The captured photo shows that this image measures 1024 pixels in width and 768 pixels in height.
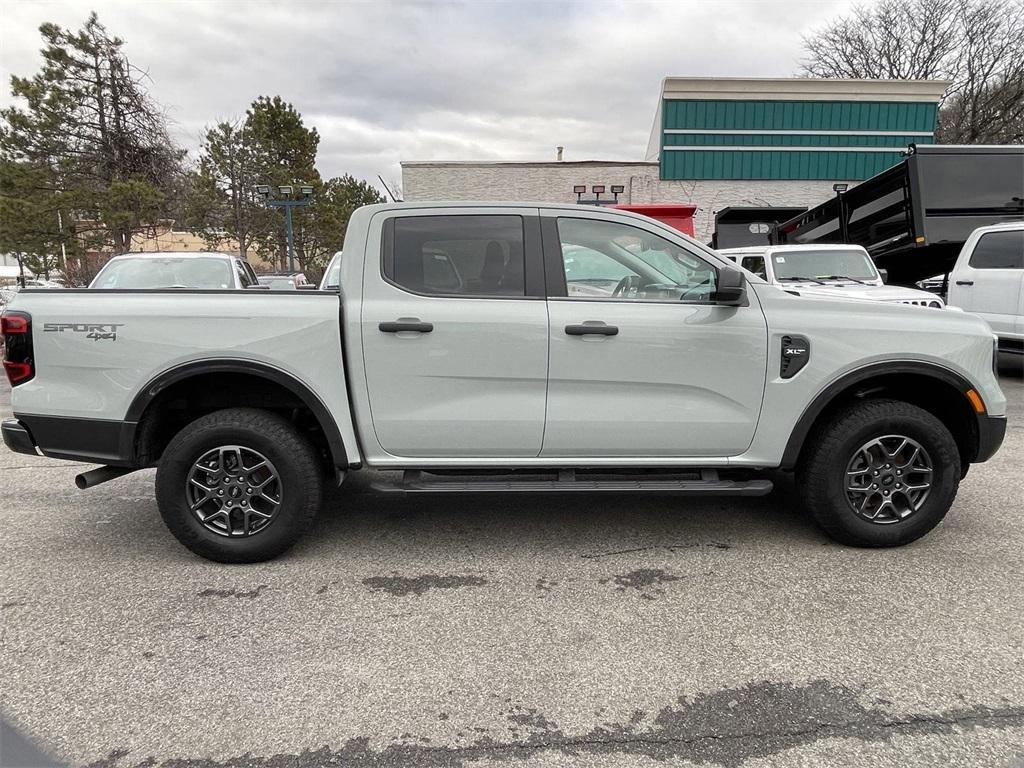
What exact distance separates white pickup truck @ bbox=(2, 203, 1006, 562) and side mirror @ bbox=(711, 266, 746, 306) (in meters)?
0.01

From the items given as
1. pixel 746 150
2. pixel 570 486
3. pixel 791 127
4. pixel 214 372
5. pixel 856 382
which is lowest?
pixel 570 486

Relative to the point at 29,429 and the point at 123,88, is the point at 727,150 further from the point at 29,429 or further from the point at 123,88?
the point at 29,429

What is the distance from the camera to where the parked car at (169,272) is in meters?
8.20

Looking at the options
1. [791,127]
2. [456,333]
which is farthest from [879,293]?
[791,127]

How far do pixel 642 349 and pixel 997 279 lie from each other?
7.77 meters

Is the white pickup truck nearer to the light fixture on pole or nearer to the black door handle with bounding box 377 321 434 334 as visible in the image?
the black door handle with bounding box 377 321 434 334

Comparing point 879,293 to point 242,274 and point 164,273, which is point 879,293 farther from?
point 164,273

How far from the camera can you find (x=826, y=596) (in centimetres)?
302

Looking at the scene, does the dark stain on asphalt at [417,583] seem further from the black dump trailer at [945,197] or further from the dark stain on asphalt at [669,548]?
the black dump trailer at [945,197]

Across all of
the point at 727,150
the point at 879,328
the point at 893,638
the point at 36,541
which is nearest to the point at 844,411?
the point at 879,328

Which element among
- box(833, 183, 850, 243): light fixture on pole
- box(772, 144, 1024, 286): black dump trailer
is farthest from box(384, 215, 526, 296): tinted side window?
box(833, 183, 850, 243): light fixture on pole

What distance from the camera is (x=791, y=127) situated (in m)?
21.1

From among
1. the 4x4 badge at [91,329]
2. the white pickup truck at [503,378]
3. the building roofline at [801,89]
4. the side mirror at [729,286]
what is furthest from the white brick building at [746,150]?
the 4x4 badge at [91,329]

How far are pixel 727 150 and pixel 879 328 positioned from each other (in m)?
19.9
